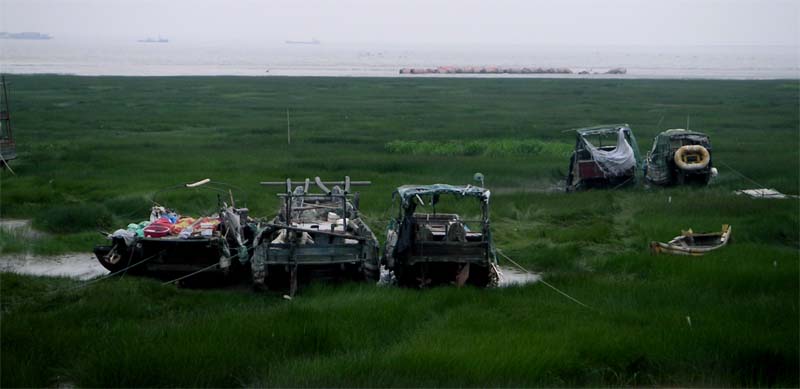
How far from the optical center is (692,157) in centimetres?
2211

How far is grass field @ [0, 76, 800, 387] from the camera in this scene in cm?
961

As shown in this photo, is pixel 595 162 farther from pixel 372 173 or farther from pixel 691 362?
pixel 691 362

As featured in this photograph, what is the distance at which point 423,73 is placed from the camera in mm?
93062

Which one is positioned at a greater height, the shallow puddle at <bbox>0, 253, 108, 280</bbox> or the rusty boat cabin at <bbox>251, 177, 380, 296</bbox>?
the rusty boat cabin at <bbox>251, 177, 380, 296</bbox>

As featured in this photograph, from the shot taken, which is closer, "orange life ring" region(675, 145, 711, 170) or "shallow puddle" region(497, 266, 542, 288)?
"shallow puddle" region(497, 266, 542, 288)

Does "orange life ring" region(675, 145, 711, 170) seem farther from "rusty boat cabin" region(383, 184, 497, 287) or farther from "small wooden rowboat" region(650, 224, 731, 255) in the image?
"rusty boat cabin" region(383, 184, 497, 287)

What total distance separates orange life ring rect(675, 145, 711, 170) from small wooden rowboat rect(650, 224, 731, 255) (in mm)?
5633

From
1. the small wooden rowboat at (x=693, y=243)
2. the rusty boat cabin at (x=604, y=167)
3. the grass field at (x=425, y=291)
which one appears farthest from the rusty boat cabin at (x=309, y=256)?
the rusty boat cabin at (x=604, y=167)

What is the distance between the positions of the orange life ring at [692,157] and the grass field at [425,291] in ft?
2.38

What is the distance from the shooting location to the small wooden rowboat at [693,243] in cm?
1504

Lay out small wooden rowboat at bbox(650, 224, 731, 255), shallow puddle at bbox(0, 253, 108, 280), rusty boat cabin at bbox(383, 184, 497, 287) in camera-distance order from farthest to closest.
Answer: small wooden rowboat at bbox(650, 224, 731, 255) < shallow puddle at bbox(0, 253, 108, 280) < rusty boat cabin at bbox(383, 184, 497, 287)

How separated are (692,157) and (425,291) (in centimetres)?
1191

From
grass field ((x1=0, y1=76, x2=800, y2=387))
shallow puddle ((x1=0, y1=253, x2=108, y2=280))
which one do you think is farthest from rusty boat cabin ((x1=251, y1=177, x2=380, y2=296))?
shallow puddle ((x1=0, y1=253, x2=108, y2=280))

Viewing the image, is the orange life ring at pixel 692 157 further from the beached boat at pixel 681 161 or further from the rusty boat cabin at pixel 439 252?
the rusty boat cabin at pixel 439 252
